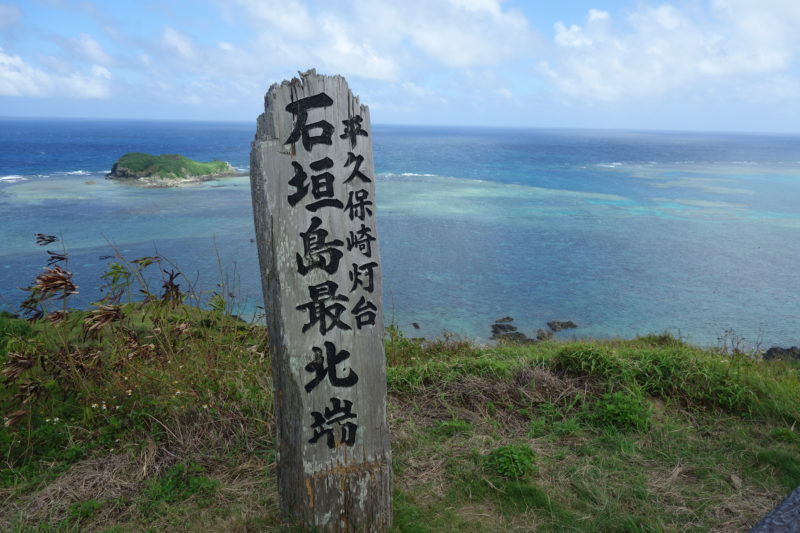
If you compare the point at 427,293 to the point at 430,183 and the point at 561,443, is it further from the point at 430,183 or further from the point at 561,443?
the point at 430,183

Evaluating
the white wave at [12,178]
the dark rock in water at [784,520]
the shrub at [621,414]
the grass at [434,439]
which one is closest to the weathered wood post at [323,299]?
the grass at [434,439]

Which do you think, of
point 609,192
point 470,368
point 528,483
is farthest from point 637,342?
point 609,192

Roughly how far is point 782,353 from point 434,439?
9.43m

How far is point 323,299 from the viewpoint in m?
2.69

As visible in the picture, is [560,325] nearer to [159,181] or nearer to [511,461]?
[511,461]

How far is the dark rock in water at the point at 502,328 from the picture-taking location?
38.5 ft

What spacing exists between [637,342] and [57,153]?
208 feet

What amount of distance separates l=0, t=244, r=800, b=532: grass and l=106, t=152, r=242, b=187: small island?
30.6 m

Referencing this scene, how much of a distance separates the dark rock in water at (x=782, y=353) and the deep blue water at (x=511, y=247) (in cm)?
128

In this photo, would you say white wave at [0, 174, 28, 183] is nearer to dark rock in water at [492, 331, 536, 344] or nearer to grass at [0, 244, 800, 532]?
dark rock in water at [492, 331, 536, 344]

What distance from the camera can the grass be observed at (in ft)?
9.86

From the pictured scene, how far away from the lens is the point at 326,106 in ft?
8.74

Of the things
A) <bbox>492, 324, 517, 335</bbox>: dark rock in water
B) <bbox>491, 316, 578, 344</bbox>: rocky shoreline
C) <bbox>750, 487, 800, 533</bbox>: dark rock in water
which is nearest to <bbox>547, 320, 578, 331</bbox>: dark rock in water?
<bbox>491, 316, 578, 344</bbox>: rocky shoreline

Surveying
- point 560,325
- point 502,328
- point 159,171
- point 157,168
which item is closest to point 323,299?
point 502,328
